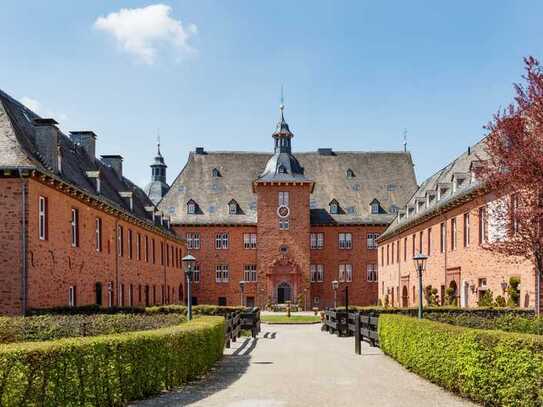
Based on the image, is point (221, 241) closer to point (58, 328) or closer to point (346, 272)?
point (346, 272)

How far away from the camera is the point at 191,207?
64.1 m

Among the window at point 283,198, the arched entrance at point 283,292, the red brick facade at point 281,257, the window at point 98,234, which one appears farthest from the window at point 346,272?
the window at point 98,234

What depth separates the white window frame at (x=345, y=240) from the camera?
64750mm

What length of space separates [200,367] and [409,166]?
188ft

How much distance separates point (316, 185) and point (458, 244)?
112 ft

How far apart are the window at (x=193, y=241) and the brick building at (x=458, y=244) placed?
67.1 ft

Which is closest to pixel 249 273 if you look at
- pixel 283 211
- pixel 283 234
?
pixel 283 234

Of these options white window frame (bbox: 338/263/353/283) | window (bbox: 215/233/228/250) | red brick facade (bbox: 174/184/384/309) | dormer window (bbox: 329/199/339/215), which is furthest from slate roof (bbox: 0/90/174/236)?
white window frame (bbox: 338/263/353/283)

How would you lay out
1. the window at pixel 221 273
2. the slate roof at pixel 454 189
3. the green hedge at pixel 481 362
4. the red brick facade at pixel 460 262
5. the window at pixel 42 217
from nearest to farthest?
the green hedge at pixel 481 362 → the window at pixel 42 217 → the red brick facade at pixel 460 262 → the slate roof at pixel 454 189 → the window at pixel 221 273

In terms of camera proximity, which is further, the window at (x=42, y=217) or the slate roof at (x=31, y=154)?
the window at (x=42, y=217)

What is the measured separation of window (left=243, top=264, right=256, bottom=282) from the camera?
63.7 metres

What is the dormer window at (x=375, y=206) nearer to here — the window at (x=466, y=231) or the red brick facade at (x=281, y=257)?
the red brick facade at (x=281, y=257)

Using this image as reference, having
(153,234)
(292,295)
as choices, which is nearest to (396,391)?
(153,234)

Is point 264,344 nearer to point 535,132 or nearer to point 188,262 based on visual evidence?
point 188,262
